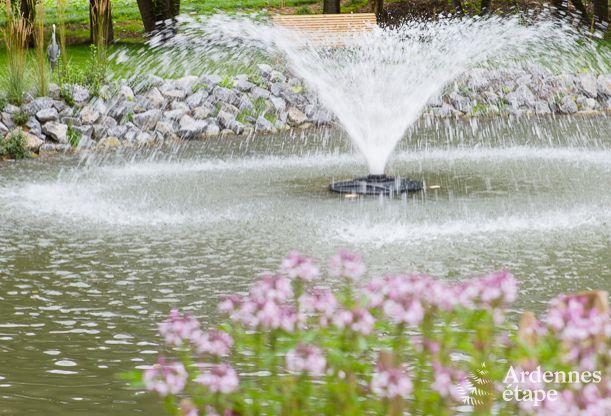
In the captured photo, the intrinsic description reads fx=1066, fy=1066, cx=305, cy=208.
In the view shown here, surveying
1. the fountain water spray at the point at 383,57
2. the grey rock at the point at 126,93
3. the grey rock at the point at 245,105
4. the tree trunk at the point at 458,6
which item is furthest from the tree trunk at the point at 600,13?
the grey rock at the point at 126,93

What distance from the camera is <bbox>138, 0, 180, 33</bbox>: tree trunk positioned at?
29031mm

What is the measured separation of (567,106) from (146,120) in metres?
9.01

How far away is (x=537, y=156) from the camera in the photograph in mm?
15922

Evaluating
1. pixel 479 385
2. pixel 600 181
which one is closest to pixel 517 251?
pixel 600 181

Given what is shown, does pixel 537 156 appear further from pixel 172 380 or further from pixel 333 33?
pixel 172 380

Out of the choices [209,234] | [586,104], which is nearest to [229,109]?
[586,104]

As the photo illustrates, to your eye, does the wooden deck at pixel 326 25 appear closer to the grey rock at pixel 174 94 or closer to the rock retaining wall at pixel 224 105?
the rock retaining wall at pixel 224 105

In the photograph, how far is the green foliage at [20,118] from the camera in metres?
17.5

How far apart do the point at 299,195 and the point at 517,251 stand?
3901mm

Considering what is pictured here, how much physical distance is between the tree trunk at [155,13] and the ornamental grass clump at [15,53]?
36.4ft

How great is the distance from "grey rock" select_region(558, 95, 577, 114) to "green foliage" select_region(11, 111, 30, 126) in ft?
36.2

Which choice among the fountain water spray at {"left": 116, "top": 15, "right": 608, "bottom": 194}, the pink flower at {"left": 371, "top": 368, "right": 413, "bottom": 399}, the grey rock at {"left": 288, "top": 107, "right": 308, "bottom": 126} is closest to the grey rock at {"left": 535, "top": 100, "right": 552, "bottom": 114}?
the fountain water spray at {"left": 116, "top": 15, "right": 608, "bottom": 194}

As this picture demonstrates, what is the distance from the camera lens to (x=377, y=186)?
12.5 metres

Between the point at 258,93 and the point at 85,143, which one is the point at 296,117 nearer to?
the point at 258,93
